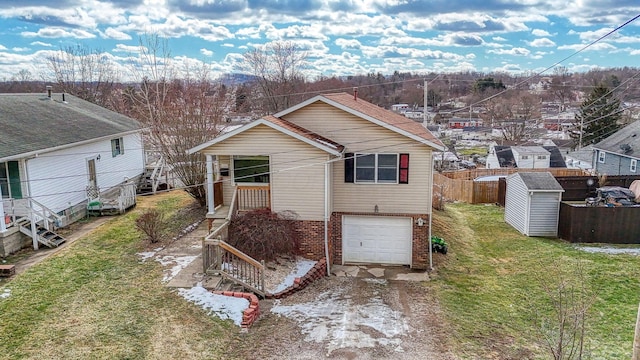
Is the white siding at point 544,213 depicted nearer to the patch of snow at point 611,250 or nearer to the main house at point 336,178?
the patch of snow at point 611,250

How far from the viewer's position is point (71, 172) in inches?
716

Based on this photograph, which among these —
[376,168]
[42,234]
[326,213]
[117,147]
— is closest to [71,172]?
[42,234]

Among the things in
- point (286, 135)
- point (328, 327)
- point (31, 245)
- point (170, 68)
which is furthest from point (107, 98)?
point (328, 327)

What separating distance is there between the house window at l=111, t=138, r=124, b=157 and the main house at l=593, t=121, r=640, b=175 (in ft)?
107

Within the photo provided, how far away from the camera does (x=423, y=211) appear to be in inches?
602

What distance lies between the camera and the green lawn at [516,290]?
9875 millimetres

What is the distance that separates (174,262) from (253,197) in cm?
325

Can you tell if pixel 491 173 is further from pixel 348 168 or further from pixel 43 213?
pixel 43 213

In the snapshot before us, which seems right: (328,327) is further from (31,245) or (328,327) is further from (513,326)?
(31,245)

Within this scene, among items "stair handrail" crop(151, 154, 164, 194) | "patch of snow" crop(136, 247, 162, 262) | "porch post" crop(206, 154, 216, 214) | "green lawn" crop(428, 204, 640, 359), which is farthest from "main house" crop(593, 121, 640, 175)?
"patch of snow" crop(136, 247, 162, 262)

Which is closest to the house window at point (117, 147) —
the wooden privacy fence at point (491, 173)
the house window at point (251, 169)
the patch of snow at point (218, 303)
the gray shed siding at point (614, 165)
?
the house window at point (251, 169)

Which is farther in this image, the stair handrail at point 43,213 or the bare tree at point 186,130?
the bare tree at point 186,130

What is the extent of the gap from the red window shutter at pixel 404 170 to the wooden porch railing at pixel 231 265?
5.80m

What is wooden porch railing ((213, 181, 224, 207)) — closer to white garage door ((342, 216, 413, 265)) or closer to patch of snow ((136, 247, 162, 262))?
patch of snow ((136, 247, 162, 262))
